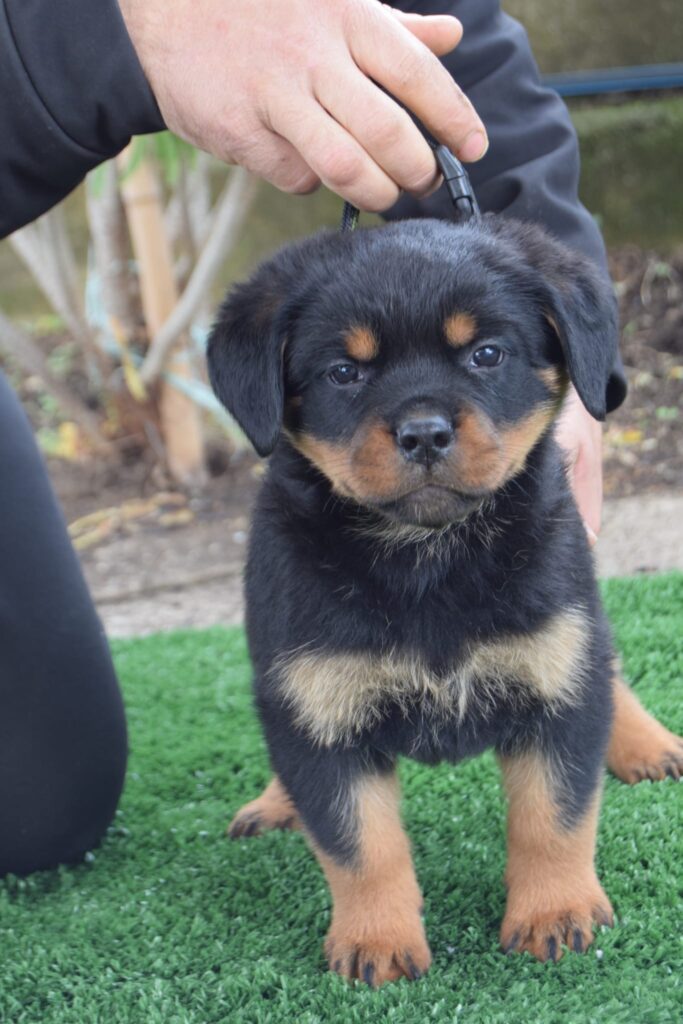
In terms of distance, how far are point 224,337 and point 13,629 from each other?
1.05 m

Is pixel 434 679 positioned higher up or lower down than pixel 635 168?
higher up

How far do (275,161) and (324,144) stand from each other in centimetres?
16

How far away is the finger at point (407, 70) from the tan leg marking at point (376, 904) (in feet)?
3.66

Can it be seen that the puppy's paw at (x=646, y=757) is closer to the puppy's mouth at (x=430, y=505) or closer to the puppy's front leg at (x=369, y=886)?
the puppy's front leg at (x=369, y=886)

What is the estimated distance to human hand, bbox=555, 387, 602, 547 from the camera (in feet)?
8.02

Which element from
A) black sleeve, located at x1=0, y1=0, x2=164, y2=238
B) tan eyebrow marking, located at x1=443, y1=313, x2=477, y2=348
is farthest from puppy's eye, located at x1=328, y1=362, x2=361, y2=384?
black sleeve, located at x1=0, y1=0, x2=164, y2=238

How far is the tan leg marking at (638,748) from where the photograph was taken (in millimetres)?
2533

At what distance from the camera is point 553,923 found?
80.2 inches

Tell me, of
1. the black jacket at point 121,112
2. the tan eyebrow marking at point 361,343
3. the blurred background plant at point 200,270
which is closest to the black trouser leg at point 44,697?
the black jacket at point 121,112

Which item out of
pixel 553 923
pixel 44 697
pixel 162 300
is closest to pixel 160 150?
pixel 162 300

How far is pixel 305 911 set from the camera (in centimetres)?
228

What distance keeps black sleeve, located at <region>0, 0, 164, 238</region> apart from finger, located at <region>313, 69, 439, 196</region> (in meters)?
0.34

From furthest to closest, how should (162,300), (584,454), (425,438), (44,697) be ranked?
(162,300) → (44,697) → (584,454) → (425,438)

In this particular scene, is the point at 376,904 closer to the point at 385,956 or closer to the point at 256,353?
the point at 385,956
